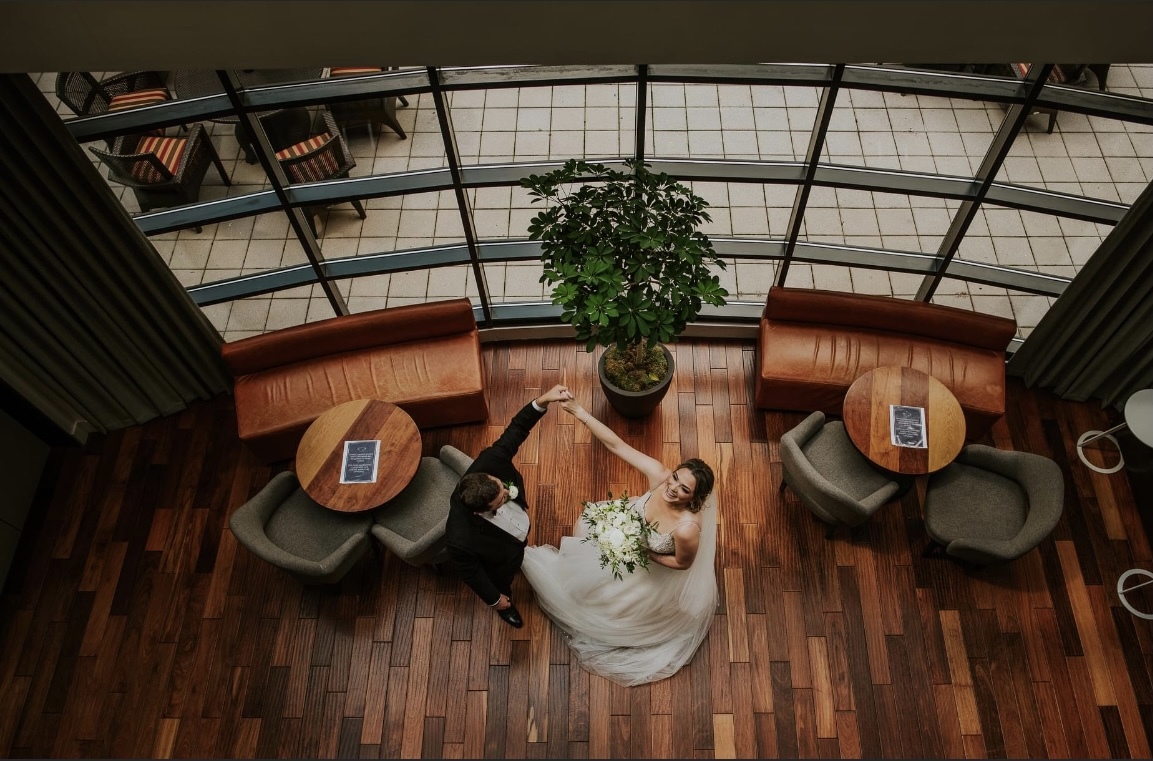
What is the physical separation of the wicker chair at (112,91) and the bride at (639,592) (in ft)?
12.8

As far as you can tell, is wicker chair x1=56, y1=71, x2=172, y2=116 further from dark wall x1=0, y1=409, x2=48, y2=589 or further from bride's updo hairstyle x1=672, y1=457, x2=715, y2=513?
bride's updo hairstyle x1=672, y1=457, x2=715, y2=513

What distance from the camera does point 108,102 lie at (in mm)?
5660

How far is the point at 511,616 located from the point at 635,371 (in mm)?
1713

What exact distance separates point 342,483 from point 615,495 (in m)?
1.73

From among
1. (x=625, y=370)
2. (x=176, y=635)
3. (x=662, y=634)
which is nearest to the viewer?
(x=662, y=634)

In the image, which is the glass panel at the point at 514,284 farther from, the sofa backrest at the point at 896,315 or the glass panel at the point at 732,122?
the sofa backrest at the point at 896,315

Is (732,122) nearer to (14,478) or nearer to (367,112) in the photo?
(367,112)

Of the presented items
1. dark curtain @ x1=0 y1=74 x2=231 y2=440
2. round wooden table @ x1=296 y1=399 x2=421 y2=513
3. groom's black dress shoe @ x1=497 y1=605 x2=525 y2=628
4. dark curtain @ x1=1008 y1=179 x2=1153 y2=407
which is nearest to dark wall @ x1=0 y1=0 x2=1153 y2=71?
dark curtain @ x1=0 y1=74 x2=231 y2=440

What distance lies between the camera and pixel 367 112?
4.72 m

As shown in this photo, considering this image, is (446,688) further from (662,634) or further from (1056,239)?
(1056,239)

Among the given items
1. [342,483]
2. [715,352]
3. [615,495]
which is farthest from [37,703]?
[715,352]

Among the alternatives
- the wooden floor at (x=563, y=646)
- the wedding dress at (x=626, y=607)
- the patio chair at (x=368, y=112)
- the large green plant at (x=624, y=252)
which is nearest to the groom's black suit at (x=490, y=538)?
the wedding dress at (x=626, y=607)

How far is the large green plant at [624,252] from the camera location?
426 cm

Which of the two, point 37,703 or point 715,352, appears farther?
point 715,352
